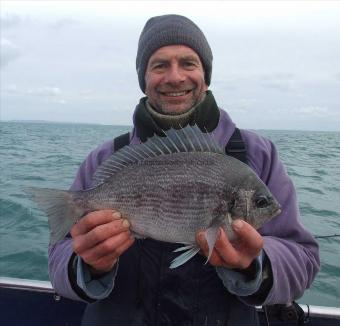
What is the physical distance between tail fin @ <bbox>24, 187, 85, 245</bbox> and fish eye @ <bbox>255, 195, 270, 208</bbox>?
3.95 feet

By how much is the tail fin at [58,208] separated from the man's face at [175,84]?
1.17 m

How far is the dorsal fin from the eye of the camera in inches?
117

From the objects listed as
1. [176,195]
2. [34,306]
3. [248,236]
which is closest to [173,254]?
[176,195]

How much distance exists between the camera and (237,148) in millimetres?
3307

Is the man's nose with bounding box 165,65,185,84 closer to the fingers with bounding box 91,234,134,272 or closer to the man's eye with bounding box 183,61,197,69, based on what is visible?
the man's eye with bounding box 183,61,197,69

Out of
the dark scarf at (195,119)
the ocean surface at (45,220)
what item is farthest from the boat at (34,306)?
the dark scarf at (195,119)

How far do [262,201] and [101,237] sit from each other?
3.57ft

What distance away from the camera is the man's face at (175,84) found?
137 inches

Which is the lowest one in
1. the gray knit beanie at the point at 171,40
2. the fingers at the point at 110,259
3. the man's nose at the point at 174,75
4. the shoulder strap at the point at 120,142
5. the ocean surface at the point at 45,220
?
the ocean surface at the point at 45,220

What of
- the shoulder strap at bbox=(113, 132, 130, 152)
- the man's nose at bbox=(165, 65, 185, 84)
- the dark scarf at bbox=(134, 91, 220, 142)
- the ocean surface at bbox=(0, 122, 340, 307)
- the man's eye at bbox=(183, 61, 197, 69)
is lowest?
the ocean surface at bbox=(0, 122, 340, 307)

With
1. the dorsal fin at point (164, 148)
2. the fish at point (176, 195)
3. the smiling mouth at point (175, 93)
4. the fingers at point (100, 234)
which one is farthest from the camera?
the smiling mouth at point (175, 93)

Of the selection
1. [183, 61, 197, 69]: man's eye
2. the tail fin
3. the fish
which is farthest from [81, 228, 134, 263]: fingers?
[183, 61, 197, 69]: man's eye

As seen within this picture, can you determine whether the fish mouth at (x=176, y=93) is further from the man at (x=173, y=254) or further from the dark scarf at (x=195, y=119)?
the dark scarf at (x=195, y=119)

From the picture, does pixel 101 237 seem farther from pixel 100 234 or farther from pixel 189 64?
pixel 189 64
